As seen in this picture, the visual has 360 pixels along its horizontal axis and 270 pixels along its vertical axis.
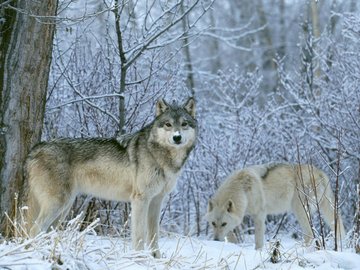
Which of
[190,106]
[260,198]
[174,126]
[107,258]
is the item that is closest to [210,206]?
[260,198]

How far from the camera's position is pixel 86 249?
521 cm

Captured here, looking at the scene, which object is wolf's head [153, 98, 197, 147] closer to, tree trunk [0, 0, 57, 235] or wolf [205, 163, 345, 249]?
tree trunk [0, 0, 57, 235]

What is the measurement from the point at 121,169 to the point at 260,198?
11.6 ft

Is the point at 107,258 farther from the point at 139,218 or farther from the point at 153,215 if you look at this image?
the point at 153,215

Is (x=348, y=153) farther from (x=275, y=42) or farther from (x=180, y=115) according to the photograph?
(x=275, y=42)

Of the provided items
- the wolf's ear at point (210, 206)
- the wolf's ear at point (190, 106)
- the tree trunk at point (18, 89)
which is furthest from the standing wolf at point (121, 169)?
the wolf's ear at point (210, 206)

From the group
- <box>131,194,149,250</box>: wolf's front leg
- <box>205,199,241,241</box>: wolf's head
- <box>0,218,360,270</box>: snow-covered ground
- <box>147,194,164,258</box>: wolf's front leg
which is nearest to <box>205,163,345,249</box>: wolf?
<box>205,199,241,241</box>: wolf's head

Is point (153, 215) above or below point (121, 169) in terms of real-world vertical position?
below

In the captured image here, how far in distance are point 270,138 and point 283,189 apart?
2.63 metres

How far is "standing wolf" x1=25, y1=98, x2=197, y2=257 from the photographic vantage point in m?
7.18

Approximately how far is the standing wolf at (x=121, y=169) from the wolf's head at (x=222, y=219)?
9.15ft

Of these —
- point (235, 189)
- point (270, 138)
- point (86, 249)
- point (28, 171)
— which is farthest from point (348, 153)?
point (86, 249)

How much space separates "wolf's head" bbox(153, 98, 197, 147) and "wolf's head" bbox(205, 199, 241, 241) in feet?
9.47

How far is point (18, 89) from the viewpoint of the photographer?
7.41 meters
